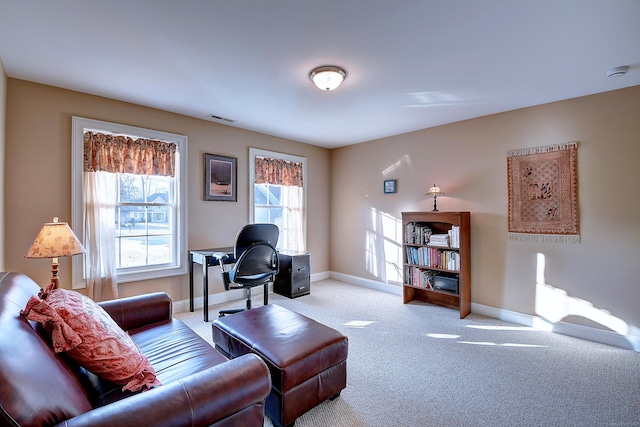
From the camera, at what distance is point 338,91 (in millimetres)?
2895

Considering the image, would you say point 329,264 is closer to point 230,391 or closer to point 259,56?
point 259,56

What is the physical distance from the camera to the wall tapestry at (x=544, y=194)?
9.82 feet

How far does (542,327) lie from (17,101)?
5.59m

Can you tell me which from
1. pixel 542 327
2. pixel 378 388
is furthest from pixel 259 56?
pixel 542 327

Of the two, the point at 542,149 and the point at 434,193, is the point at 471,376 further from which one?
the point at 542,149

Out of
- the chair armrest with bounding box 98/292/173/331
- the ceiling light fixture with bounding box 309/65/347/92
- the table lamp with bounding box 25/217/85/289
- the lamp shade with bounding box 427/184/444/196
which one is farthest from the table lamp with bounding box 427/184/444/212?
the table lamp with bounding box 25/217/85/289

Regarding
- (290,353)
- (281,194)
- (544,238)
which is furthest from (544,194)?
(281,194)

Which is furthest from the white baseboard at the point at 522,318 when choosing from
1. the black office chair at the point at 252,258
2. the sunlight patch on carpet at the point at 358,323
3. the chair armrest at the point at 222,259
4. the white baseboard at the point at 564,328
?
the sunlight patch on carpet at the point at 358,323

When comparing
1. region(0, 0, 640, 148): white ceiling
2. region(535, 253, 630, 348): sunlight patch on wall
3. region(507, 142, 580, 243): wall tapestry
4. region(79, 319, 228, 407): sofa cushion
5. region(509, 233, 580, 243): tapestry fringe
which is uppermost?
region(0, 0, 640, 148): white ceiling

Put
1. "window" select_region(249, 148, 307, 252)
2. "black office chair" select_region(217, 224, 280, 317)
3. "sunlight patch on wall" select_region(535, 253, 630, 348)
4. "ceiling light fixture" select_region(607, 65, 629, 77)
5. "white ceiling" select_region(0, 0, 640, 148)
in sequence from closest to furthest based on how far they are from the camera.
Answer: "white ceiling" select_region(0, 0, 640, 148), "ceiling light fixture" select_region(607, 65, 629, 77), "sunlight patch on wall" select_region(535, 253, 630, 348), "black office chair" select_region(217, 224, 280, 317), "window" select_region(249, 148, 307, 252)

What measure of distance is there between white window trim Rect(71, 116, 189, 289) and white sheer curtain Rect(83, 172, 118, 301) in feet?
0.18

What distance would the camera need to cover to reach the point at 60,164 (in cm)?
285

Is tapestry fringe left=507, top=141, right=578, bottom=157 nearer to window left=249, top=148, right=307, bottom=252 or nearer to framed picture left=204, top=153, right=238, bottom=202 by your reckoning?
window left=249, top=148, right=307, bottom=252

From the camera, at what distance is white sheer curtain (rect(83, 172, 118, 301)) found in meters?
2.96
